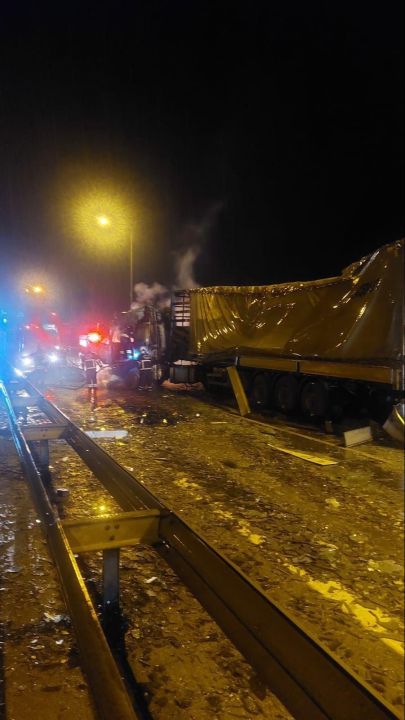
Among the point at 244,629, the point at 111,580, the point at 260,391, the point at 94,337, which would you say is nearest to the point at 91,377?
the point at 94,337

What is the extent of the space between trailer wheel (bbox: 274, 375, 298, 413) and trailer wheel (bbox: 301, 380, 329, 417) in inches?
10.6

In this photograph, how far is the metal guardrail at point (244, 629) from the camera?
1.57 metres

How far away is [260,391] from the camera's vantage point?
1184 cm

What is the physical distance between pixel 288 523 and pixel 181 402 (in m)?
8.31

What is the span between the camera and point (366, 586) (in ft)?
12.2

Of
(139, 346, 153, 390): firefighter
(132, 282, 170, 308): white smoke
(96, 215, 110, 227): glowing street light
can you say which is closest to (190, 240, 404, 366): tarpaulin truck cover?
(139, 346, 153, 390): firefighter

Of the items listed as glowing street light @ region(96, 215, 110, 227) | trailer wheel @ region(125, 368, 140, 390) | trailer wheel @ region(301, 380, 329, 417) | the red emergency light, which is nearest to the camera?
trailer wheel @ region(301, 380, 329, 417)

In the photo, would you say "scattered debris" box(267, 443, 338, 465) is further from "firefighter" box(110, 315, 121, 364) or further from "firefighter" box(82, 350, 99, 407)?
"firefighter" box(110, 315, 121, 364)

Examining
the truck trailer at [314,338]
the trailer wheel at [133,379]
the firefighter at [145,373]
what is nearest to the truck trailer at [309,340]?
the truck trailer at [314,338]

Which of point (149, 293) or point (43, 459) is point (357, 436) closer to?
point (43, 459)

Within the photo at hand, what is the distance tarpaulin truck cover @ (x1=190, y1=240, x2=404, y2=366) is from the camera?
8000mm

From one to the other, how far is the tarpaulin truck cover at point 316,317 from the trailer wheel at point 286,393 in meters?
0.65

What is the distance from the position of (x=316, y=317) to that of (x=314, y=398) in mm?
1598

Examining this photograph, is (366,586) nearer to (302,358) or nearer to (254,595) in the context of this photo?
(254,595)
